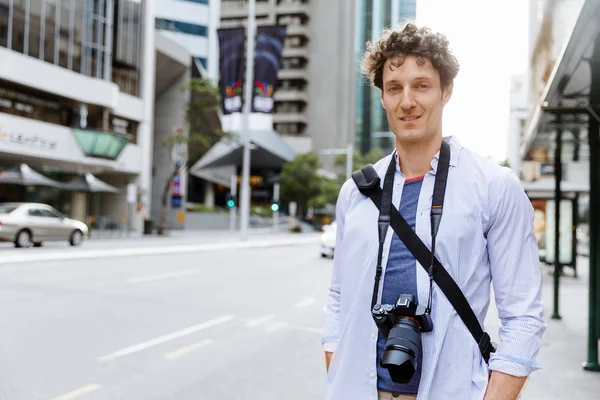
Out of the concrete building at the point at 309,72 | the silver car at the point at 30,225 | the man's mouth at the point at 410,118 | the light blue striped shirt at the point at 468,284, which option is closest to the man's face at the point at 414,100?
the man's mouth at the point at 410,118

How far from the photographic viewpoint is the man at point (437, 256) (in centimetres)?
206

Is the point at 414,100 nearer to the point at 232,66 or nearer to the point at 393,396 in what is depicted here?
the point at 393,396

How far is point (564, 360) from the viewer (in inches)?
307

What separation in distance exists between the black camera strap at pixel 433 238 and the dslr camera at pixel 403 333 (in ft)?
0.32

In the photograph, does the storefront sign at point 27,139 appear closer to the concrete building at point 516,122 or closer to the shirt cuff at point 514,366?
the shirt cuff at point 514,366

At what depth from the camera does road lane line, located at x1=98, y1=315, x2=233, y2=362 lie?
24.0ft

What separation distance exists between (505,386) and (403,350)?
332mm

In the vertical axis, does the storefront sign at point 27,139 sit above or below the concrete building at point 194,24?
below

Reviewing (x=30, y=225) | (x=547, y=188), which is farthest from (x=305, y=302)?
(x=30, y=225)

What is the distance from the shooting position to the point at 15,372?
644 centimetres

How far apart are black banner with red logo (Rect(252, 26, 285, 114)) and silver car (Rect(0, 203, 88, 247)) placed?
10.4m

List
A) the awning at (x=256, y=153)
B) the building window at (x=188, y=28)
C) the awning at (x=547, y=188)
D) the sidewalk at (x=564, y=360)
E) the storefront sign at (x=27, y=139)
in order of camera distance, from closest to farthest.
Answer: the sidewalk at (x=564, y=360), the awning at (x=547, y=188), the storefront sign at (x=27, y=139), the awning at (x=256, y=153), the building window at (x=188, y=28)

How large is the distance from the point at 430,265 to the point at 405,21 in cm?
88

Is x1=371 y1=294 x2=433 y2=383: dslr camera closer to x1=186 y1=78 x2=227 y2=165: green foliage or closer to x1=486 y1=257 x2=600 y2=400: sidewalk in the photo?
x1=486 y1=257 x2=600 y2=400: sidewalk
